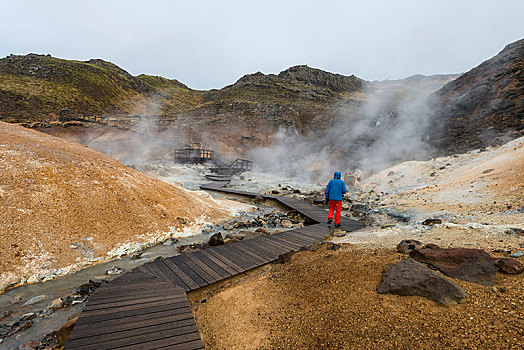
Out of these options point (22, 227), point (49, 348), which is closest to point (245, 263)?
point (49, 348)

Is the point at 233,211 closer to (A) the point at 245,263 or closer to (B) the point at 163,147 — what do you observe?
(A) the point at 245,263

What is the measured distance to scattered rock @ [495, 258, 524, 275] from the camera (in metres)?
2.46

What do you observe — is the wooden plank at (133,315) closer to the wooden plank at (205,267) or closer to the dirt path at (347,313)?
the dirt path at (347,313)

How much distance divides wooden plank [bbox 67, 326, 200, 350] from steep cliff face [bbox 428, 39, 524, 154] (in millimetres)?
19101

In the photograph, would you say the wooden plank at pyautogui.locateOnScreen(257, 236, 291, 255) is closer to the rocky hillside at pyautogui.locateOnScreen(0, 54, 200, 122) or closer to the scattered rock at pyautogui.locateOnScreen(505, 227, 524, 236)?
the scattered rock at pyautogui.locateOnScreen(505, 227, 524, 236)

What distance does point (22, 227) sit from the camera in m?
4.61

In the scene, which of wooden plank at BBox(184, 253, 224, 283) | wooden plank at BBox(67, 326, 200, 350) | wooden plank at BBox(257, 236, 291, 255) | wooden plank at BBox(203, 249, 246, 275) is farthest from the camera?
wooden plank at BBox(257, 236, 291, 255)

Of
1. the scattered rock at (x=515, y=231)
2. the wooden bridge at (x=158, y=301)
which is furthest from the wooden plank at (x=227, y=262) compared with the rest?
the scattered rock at (x=515, y=231)

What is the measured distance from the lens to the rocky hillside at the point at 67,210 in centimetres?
445

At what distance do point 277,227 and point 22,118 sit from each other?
3811 cm

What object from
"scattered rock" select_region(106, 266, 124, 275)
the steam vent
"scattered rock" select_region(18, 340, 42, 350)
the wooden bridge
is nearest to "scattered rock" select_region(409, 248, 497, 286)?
the wooden bridge

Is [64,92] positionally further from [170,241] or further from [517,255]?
[517,255]

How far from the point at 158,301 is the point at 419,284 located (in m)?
3.12

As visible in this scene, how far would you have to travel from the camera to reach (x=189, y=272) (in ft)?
13.6
